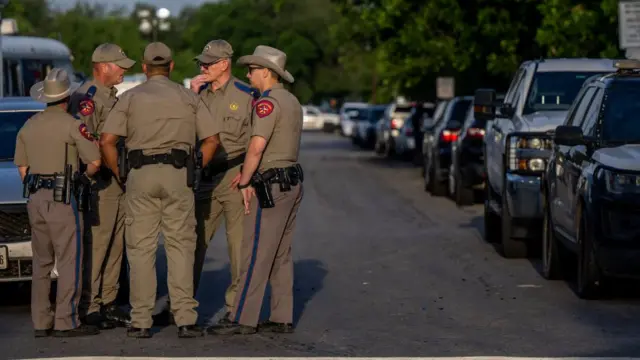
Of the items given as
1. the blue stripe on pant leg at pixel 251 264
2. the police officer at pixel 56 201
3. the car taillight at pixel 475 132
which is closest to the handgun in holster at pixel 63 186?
the police officer at pixel 56 201

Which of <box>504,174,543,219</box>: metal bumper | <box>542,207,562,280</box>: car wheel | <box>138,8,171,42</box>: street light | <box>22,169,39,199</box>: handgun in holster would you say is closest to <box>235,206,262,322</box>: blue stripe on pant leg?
<box>22,169,39,199</box>: handgun in holster

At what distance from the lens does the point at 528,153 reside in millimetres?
15602

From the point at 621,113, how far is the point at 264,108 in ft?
12.5

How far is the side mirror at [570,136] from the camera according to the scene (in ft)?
42.0

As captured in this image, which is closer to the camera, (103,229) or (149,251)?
(149,251)

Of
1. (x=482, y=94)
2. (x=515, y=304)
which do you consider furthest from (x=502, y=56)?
(x=515, y=304)

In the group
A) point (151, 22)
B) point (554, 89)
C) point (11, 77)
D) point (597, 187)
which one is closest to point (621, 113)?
point (597, 187)

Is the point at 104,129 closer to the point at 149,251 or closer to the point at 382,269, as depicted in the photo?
the point at 149,251

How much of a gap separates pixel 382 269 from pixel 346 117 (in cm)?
5450

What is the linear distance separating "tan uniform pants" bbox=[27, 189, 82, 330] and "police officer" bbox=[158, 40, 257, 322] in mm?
803

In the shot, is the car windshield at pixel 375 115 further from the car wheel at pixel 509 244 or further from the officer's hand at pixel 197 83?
the officer's hand at pixel 197 83

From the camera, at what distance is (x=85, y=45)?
2141 inches

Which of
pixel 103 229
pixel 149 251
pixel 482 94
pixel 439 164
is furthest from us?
pixel 439 164

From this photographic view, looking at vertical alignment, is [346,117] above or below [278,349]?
below
